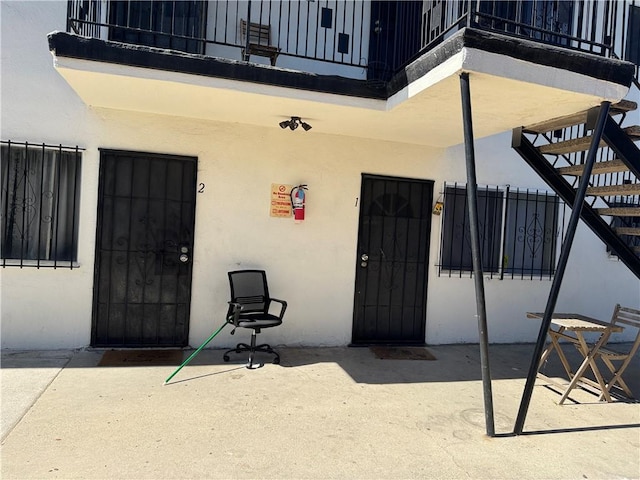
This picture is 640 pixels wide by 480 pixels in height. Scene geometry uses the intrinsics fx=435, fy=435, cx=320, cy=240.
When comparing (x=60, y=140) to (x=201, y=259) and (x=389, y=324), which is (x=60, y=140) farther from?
(x=389, y=324)

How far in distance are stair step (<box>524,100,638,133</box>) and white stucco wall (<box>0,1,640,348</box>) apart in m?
1.29

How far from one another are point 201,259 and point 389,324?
8.26 feet

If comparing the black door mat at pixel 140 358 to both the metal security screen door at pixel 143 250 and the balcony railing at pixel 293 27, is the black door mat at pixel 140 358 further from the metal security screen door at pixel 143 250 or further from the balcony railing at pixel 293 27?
the balcony railing at pixel 293 27

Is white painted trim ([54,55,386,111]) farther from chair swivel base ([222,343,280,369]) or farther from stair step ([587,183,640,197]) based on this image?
chair swivel base ([222,343,280,369])

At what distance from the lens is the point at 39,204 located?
471 cm

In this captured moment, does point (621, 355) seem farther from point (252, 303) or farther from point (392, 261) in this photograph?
point (252, 303)

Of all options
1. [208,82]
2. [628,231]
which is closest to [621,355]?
[628,231]

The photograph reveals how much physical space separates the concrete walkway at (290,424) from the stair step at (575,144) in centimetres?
243

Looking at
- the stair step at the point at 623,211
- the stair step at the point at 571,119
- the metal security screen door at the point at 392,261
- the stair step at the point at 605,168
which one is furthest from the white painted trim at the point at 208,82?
the stair step at the point at 623,211

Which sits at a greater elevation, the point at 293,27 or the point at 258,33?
the point at 293,27

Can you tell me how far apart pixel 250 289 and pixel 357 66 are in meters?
2.65

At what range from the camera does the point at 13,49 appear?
14.9 feet

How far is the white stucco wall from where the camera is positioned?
4.59m

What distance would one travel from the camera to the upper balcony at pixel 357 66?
10.8 feet
